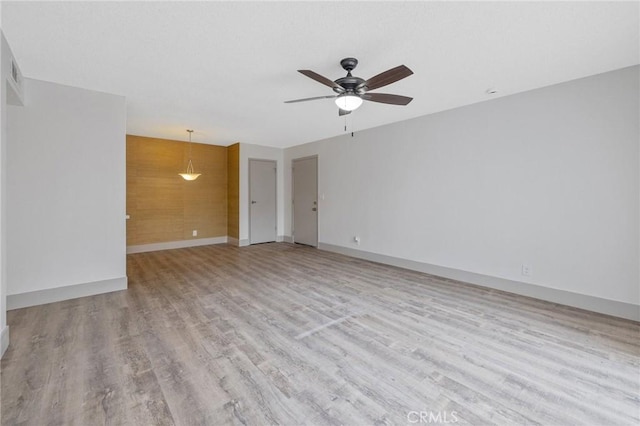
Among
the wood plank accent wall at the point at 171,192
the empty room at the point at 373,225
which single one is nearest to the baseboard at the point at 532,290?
the empty room at the point at 373,225

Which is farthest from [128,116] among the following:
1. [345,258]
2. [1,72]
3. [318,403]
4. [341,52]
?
[318,403]

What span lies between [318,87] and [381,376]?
3050 mm

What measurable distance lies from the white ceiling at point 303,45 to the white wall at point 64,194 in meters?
0.32

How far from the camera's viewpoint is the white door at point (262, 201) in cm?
702

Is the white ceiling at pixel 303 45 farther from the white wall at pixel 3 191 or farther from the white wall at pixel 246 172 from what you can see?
the white wall at pixel 246 172

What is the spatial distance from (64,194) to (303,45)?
10.9 ft

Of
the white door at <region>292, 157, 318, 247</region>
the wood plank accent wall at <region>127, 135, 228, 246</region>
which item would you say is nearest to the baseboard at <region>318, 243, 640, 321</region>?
the white door at <region>292, 157, 318, 247</region>

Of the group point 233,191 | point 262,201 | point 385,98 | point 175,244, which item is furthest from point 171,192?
point 385,98

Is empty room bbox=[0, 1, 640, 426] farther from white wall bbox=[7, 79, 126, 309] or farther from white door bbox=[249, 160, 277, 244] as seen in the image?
white door bbox=[249, 160, 277, 244]

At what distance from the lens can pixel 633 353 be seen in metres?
2.22

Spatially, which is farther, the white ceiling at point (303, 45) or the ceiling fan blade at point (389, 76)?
the ceiling fan blade at point (389, 76)

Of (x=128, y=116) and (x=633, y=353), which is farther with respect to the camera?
(x=128, y=116)

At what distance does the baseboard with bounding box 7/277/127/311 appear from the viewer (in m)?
3.03

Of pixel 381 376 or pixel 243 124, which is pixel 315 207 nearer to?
pixel 243 124
